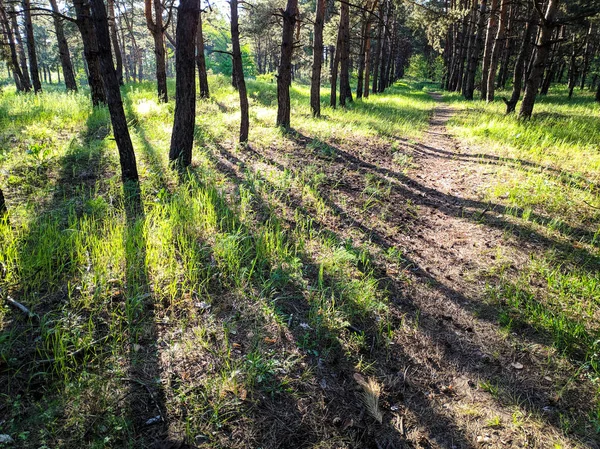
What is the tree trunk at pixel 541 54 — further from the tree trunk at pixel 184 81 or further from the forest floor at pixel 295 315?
the tree trunk at pixel 184 81

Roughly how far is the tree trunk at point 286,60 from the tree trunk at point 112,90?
18.4 feet

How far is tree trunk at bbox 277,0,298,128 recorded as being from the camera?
914 cm

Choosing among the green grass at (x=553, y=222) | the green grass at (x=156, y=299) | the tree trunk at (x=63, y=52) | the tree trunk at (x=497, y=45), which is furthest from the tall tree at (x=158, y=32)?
the tree trunk at (x=497, y=45)

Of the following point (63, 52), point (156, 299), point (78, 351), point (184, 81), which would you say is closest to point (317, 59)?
point (184, 81)

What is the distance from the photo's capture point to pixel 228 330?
2809 millimetres

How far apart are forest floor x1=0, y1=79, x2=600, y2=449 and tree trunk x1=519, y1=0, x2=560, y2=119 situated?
21.9 feet

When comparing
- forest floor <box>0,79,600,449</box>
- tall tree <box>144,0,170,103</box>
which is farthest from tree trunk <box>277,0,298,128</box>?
tall tree <box>144,0,170,103</box>

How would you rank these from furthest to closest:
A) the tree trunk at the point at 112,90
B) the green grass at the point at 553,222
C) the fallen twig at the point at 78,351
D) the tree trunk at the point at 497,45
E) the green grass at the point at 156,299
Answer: the tree trunk at the point at 497,45, the tree trunk at the point at 112,90, the green grass at the point at 553,222, the fallen twig at the point at 78,351, the green grass at the point at 156,299

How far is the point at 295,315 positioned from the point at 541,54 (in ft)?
40.3

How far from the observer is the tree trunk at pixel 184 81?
5988mm

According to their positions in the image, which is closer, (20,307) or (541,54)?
(20,307)

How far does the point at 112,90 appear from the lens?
5016mm

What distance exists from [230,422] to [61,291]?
2027mm

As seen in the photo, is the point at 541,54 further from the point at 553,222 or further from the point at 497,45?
the point at 553,222
